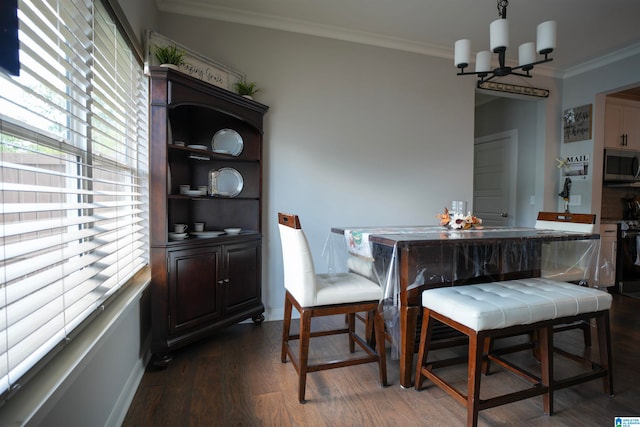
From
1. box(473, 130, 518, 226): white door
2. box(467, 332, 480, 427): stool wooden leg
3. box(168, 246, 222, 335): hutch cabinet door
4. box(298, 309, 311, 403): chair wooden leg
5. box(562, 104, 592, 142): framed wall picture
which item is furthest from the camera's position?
box(473, 130, 518, 226): white door

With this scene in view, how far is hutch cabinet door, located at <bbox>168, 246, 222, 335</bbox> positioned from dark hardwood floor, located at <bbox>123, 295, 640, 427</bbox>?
0.88 ft

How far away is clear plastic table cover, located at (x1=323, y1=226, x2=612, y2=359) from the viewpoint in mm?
Answer: 1806

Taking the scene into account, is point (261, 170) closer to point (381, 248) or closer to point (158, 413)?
point (381, 248)

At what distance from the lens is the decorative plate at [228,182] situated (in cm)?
266

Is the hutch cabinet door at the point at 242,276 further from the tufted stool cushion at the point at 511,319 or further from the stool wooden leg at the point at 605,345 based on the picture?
the stool wooden leg at the point at 605,345

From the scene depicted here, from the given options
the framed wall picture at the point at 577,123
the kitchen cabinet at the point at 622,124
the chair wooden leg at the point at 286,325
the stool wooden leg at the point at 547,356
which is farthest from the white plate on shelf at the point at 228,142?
the kitchen cabinet at the point at 622,124

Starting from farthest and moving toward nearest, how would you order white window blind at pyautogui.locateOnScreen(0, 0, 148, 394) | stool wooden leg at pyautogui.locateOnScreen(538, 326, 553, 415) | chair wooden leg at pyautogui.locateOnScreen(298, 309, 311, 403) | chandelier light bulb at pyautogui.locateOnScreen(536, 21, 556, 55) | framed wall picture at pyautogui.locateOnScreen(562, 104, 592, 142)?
framed wall picture at pyautogui.locateOnScreen(562, 104, 592, 142), chandelier light bulb at pyautogui.locateOnScreen(536, 21, 556, 55), chair wooden leg at pyautogui.locateOnScreen(298, 309, 311, 403), stool wooden leg at pyautogui.locateOnScreen(538, 326, 553, 415), white window blind at pyautogui.locateOnScreen(0, 0, 148, 394)

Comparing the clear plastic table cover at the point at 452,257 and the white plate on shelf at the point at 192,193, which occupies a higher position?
the white plate on shelf at the point at 192,193

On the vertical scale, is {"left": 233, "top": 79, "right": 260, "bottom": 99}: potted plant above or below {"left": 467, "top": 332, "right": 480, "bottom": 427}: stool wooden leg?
above

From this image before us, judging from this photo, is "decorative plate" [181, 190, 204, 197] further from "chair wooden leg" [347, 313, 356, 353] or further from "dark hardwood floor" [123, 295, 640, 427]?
"chair wooden leg" [347, 313, 356, 353]

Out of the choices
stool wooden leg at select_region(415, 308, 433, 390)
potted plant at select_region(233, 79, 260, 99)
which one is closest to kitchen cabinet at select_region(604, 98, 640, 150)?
stool wooden leg at select_region(415, 308, 433, 390)

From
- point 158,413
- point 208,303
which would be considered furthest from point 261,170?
point 158,413

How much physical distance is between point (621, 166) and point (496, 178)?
1.36m

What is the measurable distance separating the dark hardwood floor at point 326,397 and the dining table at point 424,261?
0.77 feet
